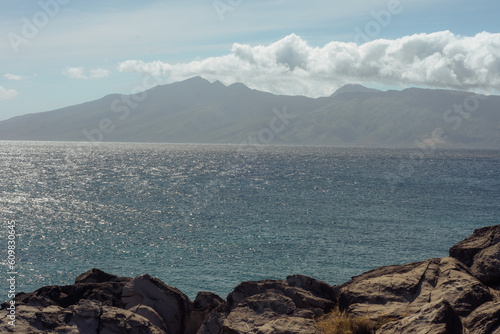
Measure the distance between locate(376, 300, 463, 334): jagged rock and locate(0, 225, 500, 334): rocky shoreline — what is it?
25 mm

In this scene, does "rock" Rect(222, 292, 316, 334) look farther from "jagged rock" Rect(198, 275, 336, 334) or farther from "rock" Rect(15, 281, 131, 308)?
"rock" Rect(15, 281, 131, 308)

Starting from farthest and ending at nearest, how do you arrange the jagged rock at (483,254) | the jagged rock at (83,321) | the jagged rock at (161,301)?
1. the jagged rock at (161,301)
2. the jagged rock at (483,254)
3. the jagged rock at (83,321)

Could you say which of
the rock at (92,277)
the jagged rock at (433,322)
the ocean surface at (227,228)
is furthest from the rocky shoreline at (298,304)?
the ocean surface at (227,228)

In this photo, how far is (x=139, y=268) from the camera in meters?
39.0

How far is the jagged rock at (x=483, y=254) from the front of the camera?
52.3 ft

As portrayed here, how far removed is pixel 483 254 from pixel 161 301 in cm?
1347

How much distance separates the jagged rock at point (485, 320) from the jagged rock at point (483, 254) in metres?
4.16

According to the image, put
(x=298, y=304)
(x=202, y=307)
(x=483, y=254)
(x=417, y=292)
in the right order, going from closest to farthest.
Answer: (x=417, y=292), (x=298, y=304), (x=483, y=254), (x=202, y=307)

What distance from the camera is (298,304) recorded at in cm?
1597

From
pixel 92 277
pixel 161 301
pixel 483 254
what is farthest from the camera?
pixel 92 277

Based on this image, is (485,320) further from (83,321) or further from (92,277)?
(92,277)

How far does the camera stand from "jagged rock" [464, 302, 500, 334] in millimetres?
11352

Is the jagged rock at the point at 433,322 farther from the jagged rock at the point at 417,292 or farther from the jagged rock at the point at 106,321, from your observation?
the jagged rock at the point at 106,321

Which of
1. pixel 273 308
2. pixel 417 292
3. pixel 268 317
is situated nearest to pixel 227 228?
pixel 273 308
